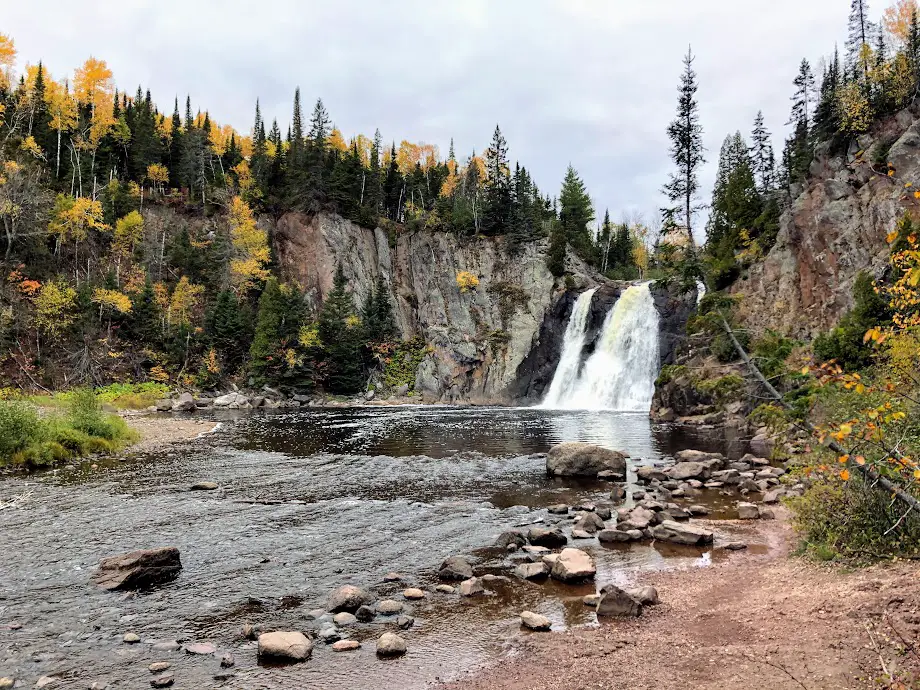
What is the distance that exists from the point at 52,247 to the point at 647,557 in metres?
71.4

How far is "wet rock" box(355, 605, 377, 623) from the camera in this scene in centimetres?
820

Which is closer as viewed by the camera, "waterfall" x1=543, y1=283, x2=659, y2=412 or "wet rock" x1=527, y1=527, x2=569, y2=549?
"wet rock" x1=527, y1=527, x2=569, y2=549

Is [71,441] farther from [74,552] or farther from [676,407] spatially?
[676,407]

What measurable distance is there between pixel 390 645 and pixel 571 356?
5276cm

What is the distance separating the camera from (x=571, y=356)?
5828 cm

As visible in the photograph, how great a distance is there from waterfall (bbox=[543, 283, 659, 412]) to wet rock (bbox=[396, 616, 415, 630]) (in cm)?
4246

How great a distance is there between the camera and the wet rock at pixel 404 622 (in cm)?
793

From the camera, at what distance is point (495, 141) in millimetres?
82625

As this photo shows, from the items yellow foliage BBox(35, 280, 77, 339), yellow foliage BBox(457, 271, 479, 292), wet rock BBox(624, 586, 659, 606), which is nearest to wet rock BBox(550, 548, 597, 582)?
wet rock BBox(624, 586, 659, 606)

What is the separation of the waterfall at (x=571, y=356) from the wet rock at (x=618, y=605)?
47.4m

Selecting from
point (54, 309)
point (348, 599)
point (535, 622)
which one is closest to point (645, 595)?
point (535, 622)

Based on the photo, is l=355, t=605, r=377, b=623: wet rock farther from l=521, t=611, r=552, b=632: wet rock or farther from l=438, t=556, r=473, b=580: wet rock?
l=521, t=611, r=552, b=632: wet rock

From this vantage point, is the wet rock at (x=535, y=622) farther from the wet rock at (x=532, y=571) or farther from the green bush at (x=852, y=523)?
the green bush at (x=852, y=523)

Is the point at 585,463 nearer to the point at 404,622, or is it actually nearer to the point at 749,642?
the point at 404,622
